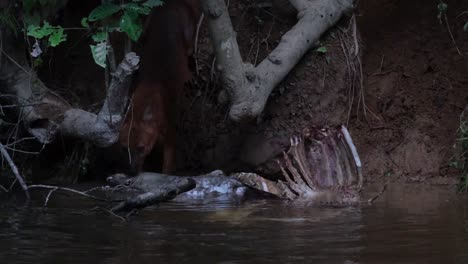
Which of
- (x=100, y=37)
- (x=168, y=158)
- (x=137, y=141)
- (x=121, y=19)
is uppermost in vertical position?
(x=121, y=19)

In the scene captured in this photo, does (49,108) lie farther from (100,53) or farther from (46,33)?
(100,53)

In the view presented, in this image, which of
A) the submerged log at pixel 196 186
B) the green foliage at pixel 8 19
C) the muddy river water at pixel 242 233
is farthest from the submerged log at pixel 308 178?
the green foliage at pixel 8 19

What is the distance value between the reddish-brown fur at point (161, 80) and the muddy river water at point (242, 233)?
3.17ft

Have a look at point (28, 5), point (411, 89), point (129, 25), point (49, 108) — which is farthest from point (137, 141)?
point (411, 89)

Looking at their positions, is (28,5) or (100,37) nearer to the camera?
(100,37)

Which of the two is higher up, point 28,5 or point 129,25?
point 28,5

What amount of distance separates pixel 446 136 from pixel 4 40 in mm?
3149

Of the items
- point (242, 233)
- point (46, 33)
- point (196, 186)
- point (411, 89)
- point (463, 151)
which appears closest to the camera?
point (242, 233)

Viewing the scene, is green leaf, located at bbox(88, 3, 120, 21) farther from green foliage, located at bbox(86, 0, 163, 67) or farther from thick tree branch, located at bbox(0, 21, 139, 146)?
thick tree branch, located at bbox(0, 21, 139, 146)

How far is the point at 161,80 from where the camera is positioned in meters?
5.75

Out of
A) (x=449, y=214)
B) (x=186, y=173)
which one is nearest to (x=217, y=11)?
(x=186, y=173)

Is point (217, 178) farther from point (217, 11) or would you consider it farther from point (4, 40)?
point (4, 40)

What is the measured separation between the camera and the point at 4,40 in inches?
214

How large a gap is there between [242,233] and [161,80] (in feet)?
8.06
